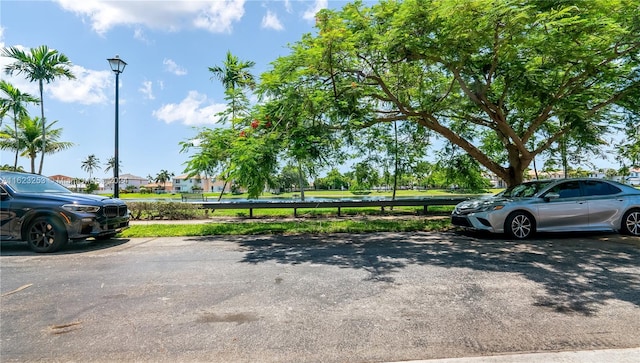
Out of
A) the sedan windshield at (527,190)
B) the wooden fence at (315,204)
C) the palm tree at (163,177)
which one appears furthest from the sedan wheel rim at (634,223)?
the palm tree at (163,177)

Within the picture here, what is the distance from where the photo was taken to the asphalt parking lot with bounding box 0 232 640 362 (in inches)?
127

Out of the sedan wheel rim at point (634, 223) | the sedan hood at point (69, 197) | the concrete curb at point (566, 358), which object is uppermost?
the sedan hood at point (69, 197)

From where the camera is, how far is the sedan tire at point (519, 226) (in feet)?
28.8

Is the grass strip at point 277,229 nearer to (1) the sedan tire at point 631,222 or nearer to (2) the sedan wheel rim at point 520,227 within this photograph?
(2) the sedan wheel rim at point 520,227

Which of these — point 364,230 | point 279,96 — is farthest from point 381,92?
point 364,230

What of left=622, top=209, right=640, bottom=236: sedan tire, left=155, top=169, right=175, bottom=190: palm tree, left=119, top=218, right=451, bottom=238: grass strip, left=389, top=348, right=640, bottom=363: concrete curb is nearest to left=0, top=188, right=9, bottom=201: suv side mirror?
left=119, top=218, right=451, bottom=238: grass strip

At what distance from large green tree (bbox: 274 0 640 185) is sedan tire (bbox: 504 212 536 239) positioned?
423 centimetres

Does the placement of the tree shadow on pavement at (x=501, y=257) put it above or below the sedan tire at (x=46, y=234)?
below

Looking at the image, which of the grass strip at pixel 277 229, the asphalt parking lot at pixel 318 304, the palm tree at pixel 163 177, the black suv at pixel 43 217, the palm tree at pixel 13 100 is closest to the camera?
the asphalt parking lot at pixel 318 304

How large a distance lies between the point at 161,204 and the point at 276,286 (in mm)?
11216

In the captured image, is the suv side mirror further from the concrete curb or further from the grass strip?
the concrete curb

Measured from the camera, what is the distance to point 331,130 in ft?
36.2

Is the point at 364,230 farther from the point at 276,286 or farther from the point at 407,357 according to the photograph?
the point at 407,357

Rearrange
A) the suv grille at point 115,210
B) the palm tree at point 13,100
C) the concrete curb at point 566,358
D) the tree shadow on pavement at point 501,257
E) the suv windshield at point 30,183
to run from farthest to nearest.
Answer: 1. the palm tree at point 13,100
2. the suv grille at point 115,210
3. the suv windshield at point 30,183
4. the tree shadow on pavement at point 501,257
5. the concrete curb at point 566,358
